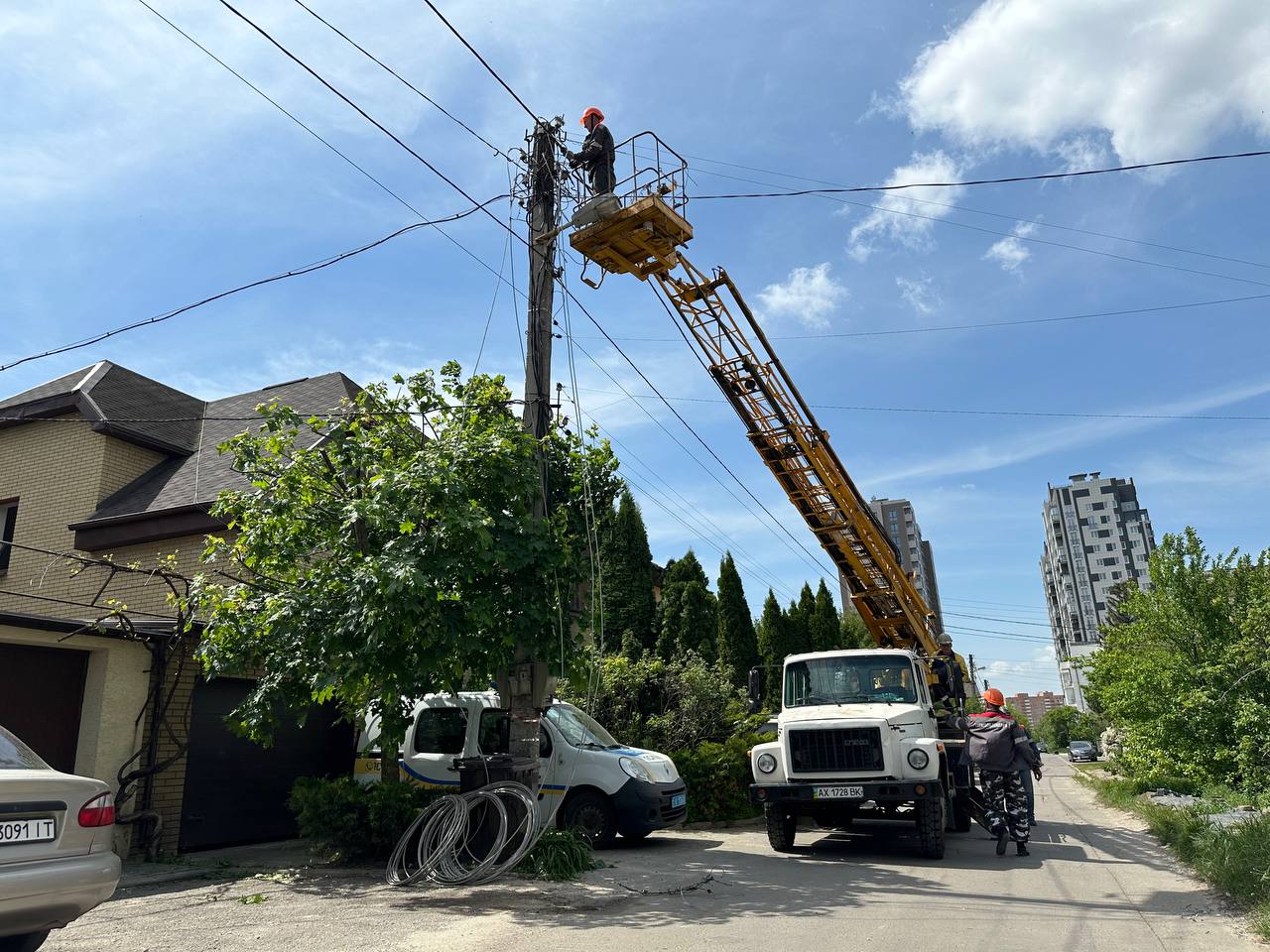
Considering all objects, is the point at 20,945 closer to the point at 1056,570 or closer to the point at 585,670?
the point at 585,670

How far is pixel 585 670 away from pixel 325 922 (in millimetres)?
3643

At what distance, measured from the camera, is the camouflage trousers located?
31.5ft

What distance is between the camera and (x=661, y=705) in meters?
16.4

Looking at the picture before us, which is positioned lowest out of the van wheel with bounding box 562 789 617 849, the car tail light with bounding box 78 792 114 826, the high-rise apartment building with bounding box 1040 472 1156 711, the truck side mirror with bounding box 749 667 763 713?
the van wheel with bounding box 562 789 617 849

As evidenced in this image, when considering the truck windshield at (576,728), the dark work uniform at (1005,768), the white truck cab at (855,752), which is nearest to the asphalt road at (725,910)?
the dark work uniform at (1005,768)

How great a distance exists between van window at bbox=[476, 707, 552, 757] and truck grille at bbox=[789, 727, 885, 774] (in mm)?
3064

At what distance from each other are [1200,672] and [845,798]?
25.1ft

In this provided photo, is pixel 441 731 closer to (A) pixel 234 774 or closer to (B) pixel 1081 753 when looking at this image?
(A) pixel 234 774

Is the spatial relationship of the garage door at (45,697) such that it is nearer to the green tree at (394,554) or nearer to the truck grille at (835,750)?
the green tree at (394,554)

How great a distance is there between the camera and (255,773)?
11.4 meters

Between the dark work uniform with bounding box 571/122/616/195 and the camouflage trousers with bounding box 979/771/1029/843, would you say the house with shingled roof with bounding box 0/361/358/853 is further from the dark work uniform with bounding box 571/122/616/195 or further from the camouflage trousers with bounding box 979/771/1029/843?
the camouflage trousers with bounding box 979/771/1029/843

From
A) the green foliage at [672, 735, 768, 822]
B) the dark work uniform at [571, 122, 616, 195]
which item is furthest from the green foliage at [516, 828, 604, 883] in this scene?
the dark work uniform at [571, 122, 616, 195]

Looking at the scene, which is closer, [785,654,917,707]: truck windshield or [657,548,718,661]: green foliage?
[785,654,917,707]: truck windshield

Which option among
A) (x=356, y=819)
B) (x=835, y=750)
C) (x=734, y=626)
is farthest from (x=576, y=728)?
(x=734, y=626)
